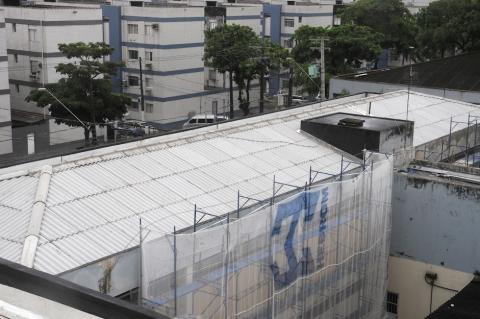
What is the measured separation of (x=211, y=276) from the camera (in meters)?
9.73

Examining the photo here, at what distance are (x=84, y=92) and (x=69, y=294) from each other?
25.3m

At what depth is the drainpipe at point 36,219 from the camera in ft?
29.1

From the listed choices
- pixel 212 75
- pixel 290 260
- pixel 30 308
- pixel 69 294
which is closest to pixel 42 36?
pixel 212 75

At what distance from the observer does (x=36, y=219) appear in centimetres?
967

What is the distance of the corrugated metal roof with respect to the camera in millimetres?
9570

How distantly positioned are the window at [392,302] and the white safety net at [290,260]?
1.45 meters

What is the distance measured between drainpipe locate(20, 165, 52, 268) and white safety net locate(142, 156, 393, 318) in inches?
59.1

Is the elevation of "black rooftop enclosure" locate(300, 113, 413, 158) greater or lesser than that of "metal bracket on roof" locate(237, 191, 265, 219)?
greater

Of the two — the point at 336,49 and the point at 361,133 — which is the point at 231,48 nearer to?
the point at 336,49

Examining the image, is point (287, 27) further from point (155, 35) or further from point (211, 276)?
point (211, 276)

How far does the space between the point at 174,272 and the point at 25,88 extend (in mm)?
32565

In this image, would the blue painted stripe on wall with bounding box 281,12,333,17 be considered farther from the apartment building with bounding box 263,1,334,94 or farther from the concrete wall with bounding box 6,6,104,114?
the concrete wall with bounding box 6,6,104,114

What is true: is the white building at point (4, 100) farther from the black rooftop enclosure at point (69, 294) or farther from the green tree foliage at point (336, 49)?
the black rooftop enclosure at point (69, 294)

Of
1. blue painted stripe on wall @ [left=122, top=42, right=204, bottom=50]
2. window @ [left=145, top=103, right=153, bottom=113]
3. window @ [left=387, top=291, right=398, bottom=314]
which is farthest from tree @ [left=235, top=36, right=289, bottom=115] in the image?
window @ [left=387, top=291, right=398, bottom=314]
